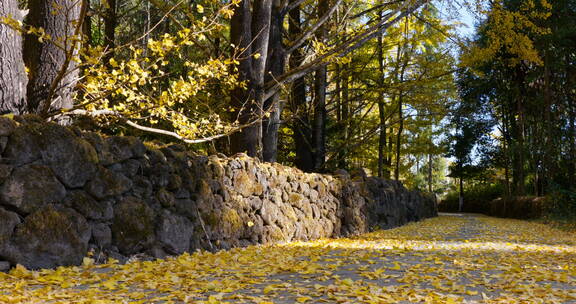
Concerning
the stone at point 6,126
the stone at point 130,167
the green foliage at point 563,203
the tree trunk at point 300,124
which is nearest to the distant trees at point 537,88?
the green foliage at point 563,203

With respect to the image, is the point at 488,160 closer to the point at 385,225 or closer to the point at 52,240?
the point at 385,225

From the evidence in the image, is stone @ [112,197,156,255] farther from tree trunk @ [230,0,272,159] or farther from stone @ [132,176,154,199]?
tree trunk @ [230,0,272,159]

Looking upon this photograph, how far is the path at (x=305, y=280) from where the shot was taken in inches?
144

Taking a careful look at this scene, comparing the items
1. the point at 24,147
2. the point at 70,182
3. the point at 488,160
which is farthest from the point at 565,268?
the point at 488,160

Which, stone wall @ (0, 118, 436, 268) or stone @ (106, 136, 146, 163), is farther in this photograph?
stone @ (106, 136, 146, 163)

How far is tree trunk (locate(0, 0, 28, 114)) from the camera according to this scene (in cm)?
532

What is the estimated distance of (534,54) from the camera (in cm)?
1215

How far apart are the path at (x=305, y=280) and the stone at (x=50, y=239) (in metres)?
0.18

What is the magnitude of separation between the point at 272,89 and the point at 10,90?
4.90 metres

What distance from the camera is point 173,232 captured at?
5.95 meters

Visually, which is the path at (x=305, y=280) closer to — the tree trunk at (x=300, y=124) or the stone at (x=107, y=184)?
the stone at (x=107, y=184)

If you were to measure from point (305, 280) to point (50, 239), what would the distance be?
2.22m

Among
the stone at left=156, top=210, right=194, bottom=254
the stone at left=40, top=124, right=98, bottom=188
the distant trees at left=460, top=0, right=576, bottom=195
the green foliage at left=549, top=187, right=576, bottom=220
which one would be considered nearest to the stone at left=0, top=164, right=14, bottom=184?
the stone at left=40, top=124, right=98, bottom=188

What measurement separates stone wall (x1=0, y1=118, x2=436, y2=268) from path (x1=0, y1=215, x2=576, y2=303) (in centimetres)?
29
